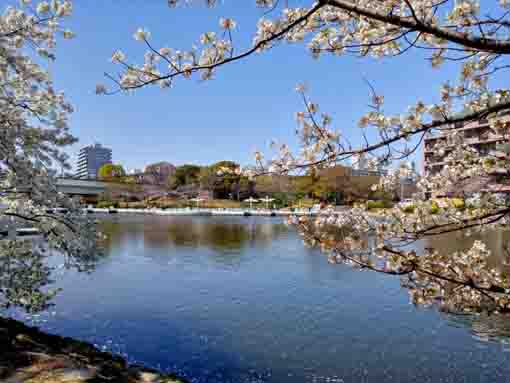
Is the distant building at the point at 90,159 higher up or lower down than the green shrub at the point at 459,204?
higher up

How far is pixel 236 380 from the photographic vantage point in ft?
15.8

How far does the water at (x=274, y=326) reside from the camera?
16.7ft

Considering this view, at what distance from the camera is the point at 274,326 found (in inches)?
259

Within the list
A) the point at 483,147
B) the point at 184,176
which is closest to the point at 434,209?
the point at 483,147

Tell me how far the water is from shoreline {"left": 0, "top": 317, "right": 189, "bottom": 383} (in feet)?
3.25

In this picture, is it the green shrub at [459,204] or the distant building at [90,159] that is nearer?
the green shrub at [459,204]

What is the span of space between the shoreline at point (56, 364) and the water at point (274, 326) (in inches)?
39.0

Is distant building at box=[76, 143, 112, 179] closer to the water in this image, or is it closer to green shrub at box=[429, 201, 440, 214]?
the water

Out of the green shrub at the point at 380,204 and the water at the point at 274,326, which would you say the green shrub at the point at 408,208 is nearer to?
A: the green shrub at the point at 380,204

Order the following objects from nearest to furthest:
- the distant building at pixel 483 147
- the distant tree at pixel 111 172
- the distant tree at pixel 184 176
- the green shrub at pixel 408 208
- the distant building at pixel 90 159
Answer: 1. the distant building at pixel 483 147
2. the green shrub at pixel 408 208
3. the distant tree at pixel 184 176
4. the distant tree at pixel 111 172
5. the distant building at pixel 90 159

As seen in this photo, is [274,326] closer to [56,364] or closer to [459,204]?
[56,364]

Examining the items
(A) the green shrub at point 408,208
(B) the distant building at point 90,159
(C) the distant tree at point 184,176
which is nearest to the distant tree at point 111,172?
(C) the distant tree at point 184,176

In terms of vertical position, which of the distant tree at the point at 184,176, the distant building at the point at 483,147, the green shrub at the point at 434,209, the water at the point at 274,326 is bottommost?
the water at the point at 274,326

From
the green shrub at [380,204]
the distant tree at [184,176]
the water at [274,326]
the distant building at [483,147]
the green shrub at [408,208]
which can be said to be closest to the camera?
the distant building at [483,147]
